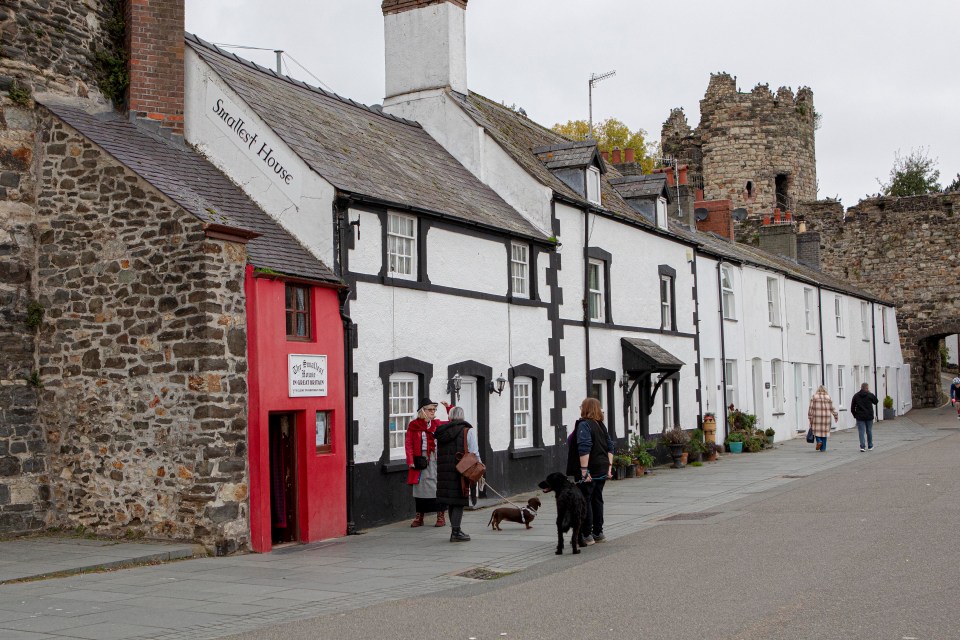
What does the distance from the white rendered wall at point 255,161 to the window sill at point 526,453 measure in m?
6.12

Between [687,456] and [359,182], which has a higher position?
[359,182]

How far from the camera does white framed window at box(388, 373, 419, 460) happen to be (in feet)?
54.3

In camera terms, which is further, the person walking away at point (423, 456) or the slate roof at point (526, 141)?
the slate roof at point (526, 141)

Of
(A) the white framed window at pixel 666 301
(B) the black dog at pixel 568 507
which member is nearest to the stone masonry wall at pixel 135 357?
(B) the black dog at pixel 568 507

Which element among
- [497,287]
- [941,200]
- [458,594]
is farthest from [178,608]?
[941,200]

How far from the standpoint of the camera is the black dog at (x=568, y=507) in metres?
12.3

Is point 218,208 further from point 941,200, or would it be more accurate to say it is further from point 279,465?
point 941,200

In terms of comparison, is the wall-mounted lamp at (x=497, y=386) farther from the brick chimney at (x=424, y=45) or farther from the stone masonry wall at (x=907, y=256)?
the stone masonry wall at (x=907, y=256)

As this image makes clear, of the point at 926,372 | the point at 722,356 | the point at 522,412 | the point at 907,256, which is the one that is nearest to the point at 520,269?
the point at 522,412

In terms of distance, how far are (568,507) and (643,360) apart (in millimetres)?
12044

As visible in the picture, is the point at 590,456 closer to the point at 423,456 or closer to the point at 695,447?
the point at 423,456

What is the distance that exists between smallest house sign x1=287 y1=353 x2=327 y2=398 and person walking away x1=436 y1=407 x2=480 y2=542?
71.2 inches

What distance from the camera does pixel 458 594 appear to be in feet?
33.3

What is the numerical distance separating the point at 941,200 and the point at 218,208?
3843 centimetres
